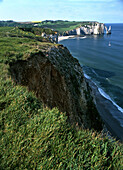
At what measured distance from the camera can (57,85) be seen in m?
19.5

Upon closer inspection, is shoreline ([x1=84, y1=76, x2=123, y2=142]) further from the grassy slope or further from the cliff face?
the grassy slope

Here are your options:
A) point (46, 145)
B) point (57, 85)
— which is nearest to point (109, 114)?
point (57, 85)

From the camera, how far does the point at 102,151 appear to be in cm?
447

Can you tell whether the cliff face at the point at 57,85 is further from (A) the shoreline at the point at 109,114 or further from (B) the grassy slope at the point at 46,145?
(B) the grassy slope at the point at 46,145

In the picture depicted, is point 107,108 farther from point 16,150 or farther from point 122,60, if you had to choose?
point 122,60

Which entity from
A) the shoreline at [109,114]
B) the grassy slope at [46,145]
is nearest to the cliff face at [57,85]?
the shoreline at [109,114]

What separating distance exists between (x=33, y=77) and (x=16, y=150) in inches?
518

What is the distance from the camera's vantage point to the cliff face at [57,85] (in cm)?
1598

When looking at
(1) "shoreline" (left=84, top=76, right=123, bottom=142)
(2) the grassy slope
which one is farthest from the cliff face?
(2) the grassy slope

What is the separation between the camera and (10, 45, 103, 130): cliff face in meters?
16.0

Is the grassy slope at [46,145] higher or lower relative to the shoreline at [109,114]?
higher

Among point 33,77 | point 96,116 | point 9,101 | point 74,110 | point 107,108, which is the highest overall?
point 9,101

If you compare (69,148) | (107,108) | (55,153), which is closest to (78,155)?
(69,148)

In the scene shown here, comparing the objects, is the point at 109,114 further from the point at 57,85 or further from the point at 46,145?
the point at 46,145
